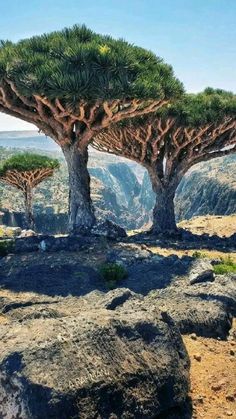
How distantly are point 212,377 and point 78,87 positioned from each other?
10.9m

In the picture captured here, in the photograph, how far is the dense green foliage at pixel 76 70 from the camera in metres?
14.6

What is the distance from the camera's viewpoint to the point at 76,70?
14820 mm

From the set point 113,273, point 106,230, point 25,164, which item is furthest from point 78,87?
point 25,164

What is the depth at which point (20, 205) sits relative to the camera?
322ft

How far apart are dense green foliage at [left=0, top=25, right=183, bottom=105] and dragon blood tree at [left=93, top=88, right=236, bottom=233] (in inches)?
240

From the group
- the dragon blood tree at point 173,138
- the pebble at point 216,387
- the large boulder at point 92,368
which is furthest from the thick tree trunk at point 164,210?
the large boulder at point 92,368

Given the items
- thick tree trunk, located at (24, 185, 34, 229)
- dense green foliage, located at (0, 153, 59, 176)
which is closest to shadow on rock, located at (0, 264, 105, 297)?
thick tree trunk, located at (24, 185, 34, 229)

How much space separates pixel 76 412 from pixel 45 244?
11255mm

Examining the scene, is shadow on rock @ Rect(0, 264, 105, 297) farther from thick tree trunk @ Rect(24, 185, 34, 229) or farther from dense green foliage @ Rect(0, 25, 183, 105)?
thick tree trunk @ Rect(24, 185, 34, 229)

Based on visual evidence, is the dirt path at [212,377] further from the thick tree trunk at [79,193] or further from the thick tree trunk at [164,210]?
the thick tree trunk at [164,210]

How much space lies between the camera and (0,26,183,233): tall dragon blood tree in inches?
582

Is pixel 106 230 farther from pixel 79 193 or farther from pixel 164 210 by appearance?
pixel 164 210

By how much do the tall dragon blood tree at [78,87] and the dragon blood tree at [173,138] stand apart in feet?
15.0

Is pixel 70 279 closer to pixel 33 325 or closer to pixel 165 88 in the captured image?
pixel 33 325
